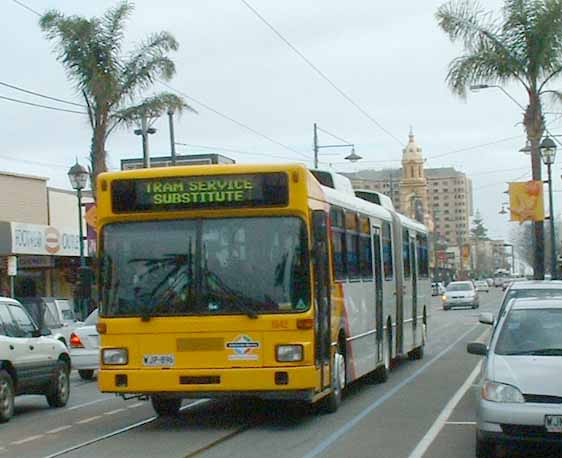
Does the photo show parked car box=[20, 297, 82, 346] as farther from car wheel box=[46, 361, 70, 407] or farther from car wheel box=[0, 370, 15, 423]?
car wheel box=[0, 370, 15, 423]

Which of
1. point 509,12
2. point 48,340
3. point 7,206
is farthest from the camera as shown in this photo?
point 7,206

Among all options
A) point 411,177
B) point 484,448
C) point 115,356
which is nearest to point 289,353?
point 115,356

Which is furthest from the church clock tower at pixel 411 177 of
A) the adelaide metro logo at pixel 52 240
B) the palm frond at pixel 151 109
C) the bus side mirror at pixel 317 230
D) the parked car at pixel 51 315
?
the bus side mirror at pixel 317 230

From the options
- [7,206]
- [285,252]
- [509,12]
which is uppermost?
[509,12]

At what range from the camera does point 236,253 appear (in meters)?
13.2

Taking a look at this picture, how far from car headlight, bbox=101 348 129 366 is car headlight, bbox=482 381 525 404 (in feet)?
15.4

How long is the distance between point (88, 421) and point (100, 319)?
2.48 metres

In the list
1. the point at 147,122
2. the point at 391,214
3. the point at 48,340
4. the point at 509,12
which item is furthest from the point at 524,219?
the point at 48,340

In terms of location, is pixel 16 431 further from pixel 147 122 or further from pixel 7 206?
pixel 7 206

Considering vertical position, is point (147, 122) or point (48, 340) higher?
point (147, 122)

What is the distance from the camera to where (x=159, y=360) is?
13109mm

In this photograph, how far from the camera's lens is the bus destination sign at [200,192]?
43.4 ft

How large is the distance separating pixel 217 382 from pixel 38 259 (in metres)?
29.2

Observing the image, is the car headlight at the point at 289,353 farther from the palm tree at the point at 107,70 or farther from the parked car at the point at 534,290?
the palm tree at the point at 107,70
